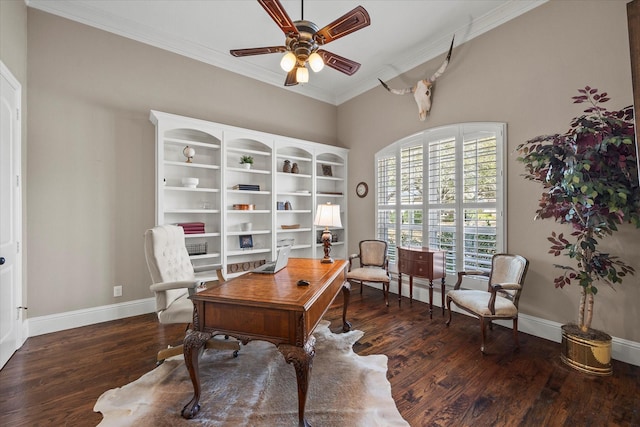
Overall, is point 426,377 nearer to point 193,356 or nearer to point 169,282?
point 193,356

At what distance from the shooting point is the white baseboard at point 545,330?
2.29 m

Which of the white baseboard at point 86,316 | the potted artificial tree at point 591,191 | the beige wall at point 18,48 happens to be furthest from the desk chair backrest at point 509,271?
the beige wall at point 18,48

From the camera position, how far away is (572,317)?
8.57ft

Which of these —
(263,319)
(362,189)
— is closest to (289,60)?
(263,319)

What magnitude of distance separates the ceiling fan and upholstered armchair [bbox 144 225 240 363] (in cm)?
180

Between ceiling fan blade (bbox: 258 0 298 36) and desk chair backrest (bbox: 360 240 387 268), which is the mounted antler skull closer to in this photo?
desk chair backrest (bbox: 360 240 387 268)

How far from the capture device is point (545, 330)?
9.05 feet

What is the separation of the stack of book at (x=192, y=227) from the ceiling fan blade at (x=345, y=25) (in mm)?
2640

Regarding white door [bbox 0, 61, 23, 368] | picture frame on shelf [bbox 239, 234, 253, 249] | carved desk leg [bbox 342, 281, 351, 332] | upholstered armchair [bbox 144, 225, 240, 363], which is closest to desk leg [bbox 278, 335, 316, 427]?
upholstered armchair [bbox 144, 225, 240, 363]

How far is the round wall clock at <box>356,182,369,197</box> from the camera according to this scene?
15.8 ft

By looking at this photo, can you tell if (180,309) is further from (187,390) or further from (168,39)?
(168,39)

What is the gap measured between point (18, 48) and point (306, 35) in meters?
2.85

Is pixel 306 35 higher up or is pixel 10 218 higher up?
pixel 306 35

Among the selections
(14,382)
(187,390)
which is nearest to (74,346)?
(14,382)
